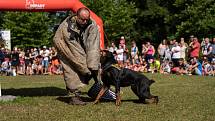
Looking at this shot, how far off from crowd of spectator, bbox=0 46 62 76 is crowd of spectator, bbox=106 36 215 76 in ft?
10.7

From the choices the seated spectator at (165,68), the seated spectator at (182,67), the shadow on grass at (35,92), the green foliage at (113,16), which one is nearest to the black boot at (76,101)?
the shadow on grass at (35,92)

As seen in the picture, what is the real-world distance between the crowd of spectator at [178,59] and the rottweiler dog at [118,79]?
11975 mm

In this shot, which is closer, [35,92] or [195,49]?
[35,92]

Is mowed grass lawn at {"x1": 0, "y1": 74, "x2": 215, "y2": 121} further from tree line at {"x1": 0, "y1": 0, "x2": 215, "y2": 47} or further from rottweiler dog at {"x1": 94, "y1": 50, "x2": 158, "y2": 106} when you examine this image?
tree line at {"x1": 0, "y1": 0, "x2": 215, "y2": 47}

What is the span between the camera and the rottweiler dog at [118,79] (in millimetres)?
9289

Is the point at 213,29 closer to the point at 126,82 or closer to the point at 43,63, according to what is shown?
the point at 43,63

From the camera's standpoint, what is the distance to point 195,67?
69.0ft

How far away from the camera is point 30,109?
28.6 ft

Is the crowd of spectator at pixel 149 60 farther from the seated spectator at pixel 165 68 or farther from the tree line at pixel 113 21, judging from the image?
the tree line at pixel 113 21

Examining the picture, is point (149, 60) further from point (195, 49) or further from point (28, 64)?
point (28, 64)

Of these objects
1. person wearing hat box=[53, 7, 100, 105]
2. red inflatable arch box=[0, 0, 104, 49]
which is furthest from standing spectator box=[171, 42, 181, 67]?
person wearing hat box=[53, 7, 100, 105]

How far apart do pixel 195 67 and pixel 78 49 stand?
1238cm

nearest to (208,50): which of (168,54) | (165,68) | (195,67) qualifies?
(195,67)

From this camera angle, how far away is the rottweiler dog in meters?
9.29
